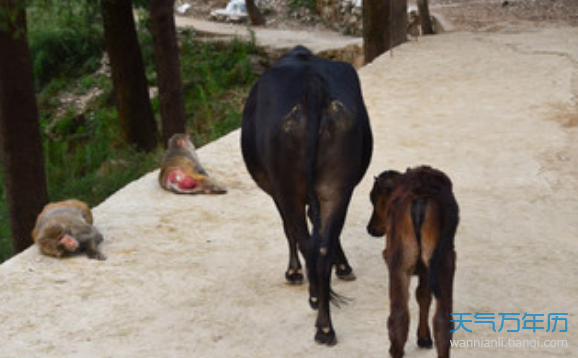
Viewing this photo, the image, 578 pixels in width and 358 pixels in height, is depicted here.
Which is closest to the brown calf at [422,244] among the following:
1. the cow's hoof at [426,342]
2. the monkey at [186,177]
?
the cow's hoof at [426,342]

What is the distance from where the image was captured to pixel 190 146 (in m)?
8.58

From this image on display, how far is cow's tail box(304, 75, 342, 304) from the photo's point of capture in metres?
4.87

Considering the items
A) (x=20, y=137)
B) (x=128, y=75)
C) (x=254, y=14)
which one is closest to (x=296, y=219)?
(x=20, y=137)

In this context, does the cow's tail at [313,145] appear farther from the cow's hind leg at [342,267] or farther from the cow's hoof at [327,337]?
the cow's hind leg at [342,267]

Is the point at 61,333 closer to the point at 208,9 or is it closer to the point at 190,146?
the point at 190,146

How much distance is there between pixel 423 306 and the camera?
462 centimetres

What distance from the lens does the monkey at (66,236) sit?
6.38 metres

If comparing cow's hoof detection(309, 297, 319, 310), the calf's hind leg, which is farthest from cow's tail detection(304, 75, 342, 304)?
the calf's hind leg

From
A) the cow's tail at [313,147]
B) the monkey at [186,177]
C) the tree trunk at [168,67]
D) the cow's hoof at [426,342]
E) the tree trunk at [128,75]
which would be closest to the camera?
the cow's hoof at [426,342]

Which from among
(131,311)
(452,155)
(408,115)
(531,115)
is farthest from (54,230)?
(531,115)

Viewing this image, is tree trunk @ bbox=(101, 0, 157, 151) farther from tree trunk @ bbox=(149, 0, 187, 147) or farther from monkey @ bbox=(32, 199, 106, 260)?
monkey @ bbox=(32, 199, 106, 260)

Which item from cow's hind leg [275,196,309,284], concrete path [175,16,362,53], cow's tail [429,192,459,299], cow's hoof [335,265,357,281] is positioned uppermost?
cow's tail [429,192,459,299]

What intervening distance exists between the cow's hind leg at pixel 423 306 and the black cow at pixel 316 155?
502 mm

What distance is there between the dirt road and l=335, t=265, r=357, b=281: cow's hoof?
5 centimetres
